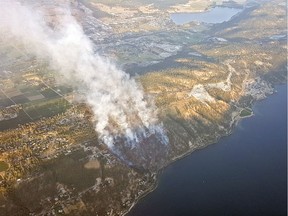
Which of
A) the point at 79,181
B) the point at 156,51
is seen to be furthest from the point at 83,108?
the point at 156,51

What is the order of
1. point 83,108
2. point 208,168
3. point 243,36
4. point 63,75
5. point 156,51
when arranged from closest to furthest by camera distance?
point 208,168
point 83,108
point 63,75
point 156,51
point 243,36

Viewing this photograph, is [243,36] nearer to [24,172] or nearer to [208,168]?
[208,168]

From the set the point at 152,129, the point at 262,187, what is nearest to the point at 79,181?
the point at 152,129

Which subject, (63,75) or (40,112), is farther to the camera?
(63,75)

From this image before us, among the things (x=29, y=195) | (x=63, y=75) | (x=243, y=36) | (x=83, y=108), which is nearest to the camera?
(x=29, y=195)

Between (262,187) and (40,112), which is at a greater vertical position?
(40,112)

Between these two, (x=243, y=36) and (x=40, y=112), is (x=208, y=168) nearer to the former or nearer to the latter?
(x=40, y=112)
